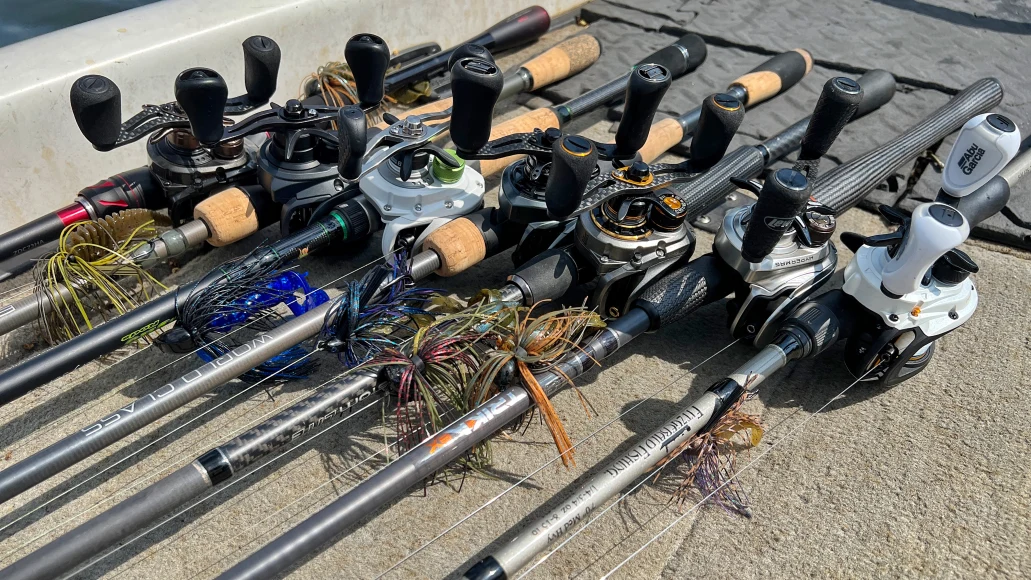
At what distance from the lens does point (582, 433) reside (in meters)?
2.26

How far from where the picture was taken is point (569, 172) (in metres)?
2.09

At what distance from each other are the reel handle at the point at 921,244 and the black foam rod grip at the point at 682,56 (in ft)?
5.73

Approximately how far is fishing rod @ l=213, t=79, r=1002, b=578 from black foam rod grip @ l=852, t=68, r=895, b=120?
402 mm

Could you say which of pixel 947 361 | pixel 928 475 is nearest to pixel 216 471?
pixel 928 475

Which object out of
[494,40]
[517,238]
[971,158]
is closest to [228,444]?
[517,238]

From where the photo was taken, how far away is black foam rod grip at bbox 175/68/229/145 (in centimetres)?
227

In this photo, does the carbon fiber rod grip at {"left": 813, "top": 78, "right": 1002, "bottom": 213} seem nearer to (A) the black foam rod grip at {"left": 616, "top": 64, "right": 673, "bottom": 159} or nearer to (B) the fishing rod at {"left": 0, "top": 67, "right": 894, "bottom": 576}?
(B) the fishing rod at {"left": 0, "top": 67, "right": 894, "bottom": 576}

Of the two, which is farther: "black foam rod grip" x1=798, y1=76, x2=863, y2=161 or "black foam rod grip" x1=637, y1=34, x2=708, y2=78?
"black foam rod grip" x1=637, y1=34, x2=708, y2=78

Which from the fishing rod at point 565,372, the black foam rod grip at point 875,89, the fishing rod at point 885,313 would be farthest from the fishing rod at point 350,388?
the black foam rod grip at point 875,89

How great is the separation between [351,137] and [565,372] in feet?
2.76

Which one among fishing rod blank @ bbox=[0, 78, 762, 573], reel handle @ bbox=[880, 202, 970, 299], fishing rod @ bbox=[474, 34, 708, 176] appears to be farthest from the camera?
fishing rod @ bbox=[474, 34, 708, 176]

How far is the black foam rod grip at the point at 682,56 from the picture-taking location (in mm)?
3725

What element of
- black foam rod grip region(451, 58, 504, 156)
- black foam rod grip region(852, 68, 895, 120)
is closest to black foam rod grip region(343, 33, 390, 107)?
black foam rod grip region(451, 58, 504, 156)

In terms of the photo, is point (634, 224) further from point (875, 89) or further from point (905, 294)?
point (875, 89)
